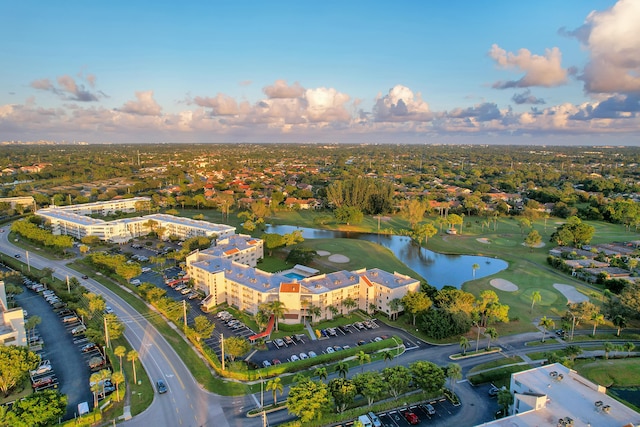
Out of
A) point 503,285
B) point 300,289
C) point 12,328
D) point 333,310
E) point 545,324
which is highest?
point 300,289

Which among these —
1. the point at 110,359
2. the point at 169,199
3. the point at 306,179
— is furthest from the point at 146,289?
the point at 306,179

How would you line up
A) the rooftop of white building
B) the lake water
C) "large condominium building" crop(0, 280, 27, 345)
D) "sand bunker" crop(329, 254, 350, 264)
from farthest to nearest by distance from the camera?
the rooftop of white building
"sand bunker" crop(329, 254, 350, 264)
the lake water
"large condominium building" crop(0, 280, 27, 345)

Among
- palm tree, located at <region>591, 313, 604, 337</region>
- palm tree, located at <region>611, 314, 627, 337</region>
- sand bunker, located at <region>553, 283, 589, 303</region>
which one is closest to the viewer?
palm tree, located at <region>591, 313, 604, 337</region>

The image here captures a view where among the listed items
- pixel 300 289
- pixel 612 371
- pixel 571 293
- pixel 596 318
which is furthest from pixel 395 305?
pixel 571 293

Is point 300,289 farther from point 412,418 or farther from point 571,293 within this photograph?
point 571,293

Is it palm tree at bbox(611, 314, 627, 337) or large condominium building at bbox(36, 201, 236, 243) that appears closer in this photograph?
palm tree at bbox(611, 314, 627, 337)

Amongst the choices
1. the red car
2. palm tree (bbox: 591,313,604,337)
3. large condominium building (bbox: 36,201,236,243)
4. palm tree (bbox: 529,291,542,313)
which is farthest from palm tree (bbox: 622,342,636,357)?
large condominium building (bbox: 36,201,236,243)

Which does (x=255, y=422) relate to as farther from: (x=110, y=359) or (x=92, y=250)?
(x=92, y=250)

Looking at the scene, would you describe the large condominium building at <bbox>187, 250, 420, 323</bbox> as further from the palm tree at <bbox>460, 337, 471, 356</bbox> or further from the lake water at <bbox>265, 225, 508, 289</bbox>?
the lake water at <bbox>265, 225, 508, 289</bbox>
